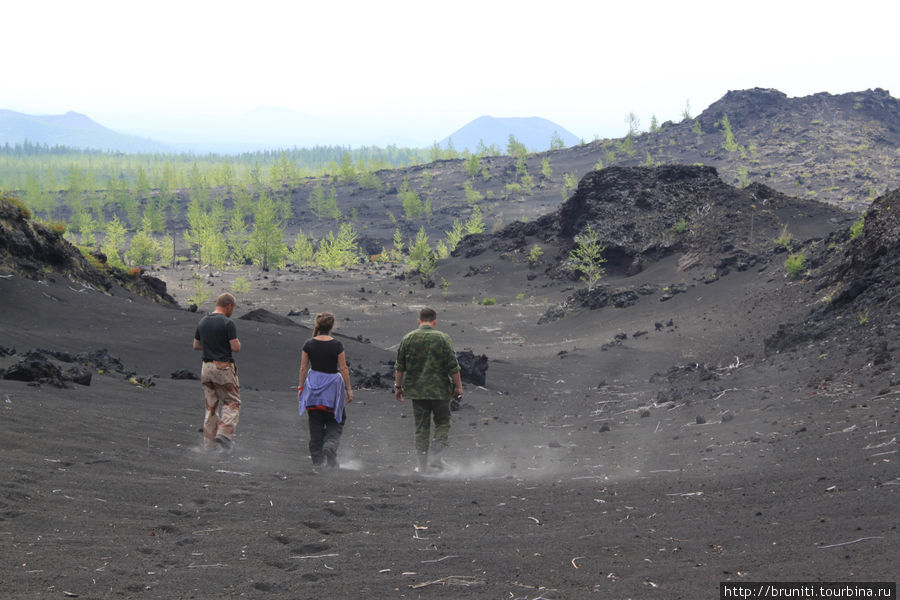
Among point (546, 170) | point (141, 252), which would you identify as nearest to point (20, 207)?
point (141, 252)

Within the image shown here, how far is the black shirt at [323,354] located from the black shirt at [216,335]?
0.89 metres

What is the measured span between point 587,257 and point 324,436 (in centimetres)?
3667

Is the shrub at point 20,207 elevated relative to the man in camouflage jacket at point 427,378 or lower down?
elevated

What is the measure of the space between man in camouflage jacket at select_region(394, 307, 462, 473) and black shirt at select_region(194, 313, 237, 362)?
1.91 meters

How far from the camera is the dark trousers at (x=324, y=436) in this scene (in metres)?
8.42

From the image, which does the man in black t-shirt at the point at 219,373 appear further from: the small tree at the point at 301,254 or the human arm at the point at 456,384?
the small tree at the point at 301,254

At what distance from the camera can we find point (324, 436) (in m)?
8.55

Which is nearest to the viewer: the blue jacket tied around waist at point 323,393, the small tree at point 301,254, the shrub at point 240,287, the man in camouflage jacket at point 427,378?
the blue jacket tied around waist at point 323,393

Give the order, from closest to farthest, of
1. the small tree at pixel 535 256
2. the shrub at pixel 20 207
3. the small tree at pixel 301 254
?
1. the shrub at pixel 20 207
2. the small tree at pixel 535 256
3. the small tree at pixel 301 254

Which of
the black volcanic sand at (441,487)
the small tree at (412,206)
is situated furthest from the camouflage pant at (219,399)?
the small tree at (412,206)

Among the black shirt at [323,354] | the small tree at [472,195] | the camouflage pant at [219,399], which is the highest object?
the small tree at [472,195]

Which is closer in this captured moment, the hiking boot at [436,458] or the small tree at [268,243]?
the hiking boot at [436,458]

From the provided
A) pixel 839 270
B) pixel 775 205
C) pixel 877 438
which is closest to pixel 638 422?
pixel 877 438

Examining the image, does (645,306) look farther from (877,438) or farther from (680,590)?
(680,590)
